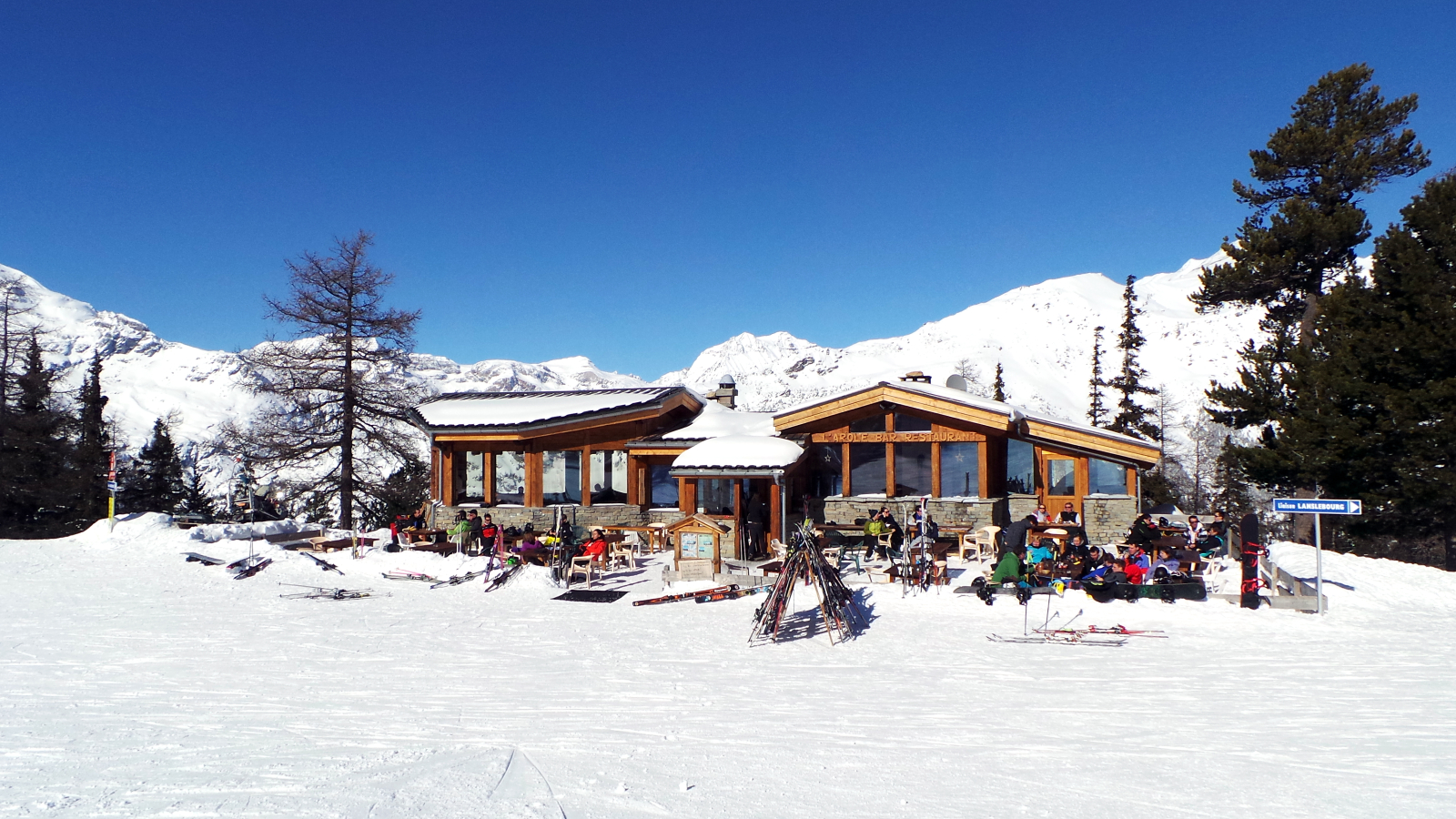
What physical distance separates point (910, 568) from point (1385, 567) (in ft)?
29.8

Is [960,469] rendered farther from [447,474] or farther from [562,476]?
[447,474]

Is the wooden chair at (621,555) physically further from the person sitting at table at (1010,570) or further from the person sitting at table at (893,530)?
the person sitting at table at (1010,570)

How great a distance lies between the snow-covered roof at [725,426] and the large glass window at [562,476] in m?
2.73

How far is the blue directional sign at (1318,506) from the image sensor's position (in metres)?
11.9

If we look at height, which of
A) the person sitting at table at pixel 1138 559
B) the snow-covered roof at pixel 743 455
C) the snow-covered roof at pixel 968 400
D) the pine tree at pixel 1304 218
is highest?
the pine tree at pixel 1304 218

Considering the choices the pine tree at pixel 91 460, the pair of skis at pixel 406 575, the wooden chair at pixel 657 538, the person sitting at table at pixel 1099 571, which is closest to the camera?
the person sitting at table at pixel 1099 571

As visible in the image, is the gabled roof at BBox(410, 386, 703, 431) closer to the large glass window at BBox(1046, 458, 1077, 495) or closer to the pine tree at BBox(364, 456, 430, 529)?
the pine tree at BBox(364, 456, 430, 529)

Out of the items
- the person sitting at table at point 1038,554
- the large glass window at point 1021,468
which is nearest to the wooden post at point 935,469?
the large glass window at point 1021,468

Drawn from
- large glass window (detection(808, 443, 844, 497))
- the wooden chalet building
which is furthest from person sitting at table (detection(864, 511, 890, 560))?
large glass window (detection(808, 443, 844, 497))

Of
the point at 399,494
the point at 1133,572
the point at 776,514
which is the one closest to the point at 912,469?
the point at 776,514

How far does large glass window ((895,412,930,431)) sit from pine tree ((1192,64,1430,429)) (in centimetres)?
874

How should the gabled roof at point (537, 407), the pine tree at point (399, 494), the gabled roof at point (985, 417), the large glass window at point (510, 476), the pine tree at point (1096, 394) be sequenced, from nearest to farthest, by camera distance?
1. the gabled roof at point (985, 417)
2. the gabled roof at point (537, 407)
3. the large glass window at point (510, 476)
4. the pine tree at point (399, 494)
5. the pine tree at point (1096, 394)

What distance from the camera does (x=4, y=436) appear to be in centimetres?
2667

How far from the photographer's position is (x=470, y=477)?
2281 cm
